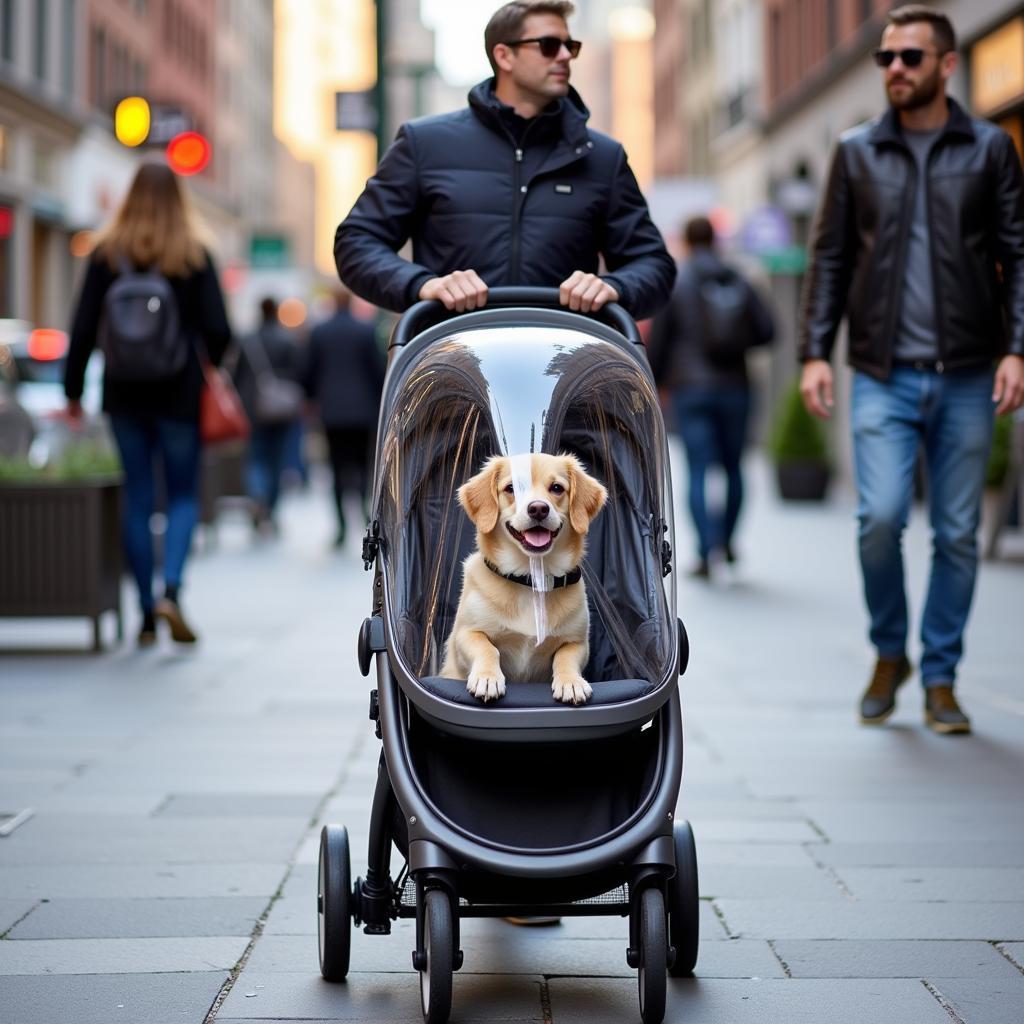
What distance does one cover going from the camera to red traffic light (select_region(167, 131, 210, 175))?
14977 millimetres

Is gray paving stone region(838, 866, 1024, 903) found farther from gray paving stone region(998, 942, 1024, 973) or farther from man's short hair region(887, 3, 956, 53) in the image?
man's short hair region(887, 3, 956, 53)

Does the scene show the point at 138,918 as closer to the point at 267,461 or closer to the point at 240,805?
the point at 240,805

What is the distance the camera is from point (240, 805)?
5461 millimetres

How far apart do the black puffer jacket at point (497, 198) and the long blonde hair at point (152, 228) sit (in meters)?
4.25

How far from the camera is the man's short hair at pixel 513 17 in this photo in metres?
4.60

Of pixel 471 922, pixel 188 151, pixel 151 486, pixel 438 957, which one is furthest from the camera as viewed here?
pixel 188 151

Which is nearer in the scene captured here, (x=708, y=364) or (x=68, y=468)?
(x=68, y=468)

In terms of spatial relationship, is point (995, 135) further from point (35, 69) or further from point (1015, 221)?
point (35, 69)

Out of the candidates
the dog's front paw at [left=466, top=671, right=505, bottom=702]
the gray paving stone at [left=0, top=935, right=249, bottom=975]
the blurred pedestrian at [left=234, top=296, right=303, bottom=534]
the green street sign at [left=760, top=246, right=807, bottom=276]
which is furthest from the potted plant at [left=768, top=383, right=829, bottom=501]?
the dog's front paw at [left=466, top=671, right=505, bottom=702]

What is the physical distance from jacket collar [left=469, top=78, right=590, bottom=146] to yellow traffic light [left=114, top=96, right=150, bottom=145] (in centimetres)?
949

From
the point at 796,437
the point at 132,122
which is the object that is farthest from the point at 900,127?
the point at 796,437

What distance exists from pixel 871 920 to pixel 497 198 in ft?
6.02

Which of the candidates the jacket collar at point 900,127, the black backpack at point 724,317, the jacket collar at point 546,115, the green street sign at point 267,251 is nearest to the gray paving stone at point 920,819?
the jacket collar at point 546,115

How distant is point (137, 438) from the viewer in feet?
28.7
